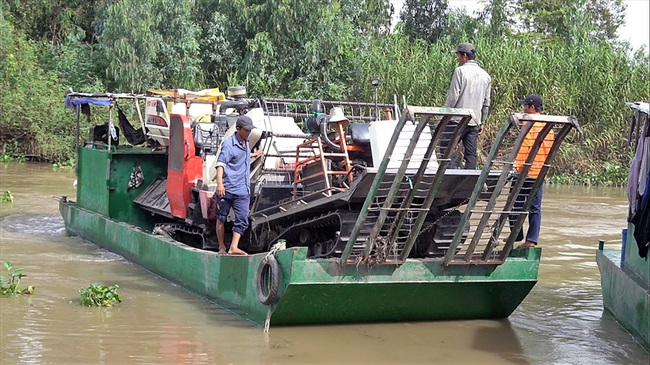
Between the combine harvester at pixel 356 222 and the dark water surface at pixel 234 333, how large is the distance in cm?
21

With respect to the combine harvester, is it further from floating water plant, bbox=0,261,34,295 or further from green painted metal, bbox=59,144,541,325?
floating water plant, bbox=0,261,34,295

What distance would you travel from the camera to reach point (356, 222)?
7.36 metres

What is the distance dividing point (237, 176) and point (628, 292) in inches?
141

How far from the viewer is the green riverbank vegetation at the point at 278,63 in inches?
972

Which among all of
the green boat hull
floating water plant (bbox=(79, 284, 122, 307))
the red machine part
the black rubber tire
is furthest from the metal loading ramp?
the red machine part

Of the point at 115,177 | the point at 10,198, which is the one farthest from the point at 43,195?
the point at 115,177

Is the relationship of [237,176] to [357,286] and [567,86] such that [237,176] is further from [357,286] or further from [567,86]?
[567,86]

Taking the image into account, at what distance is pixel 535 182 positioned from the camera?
301 inches

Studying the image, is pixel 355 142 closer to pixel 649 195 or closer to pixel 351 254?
pixel 351 254

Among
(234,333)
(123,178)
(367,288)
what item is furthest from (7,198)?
(367,288)

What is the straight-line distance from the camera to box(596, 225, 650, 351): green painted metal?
7.69 meters

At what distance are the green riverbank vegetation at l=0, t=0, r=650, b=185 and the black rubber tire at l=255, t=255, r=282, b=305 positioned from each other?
16.8 metres

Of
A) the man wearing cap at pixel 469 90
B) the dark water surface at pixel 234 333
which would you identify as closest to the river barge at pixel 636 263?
the dark water surface at pixel 234 333

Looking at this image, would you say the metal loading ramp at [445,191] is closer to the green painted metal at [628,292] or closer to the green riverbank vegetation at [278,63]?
the green painted metal at [628,292]
